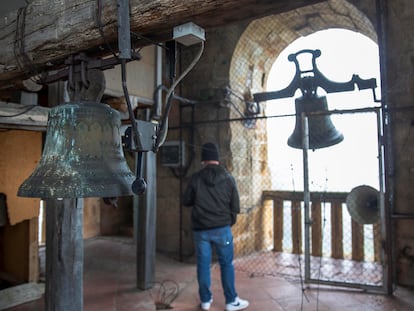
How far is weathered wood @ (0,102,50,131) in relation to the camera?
273cm

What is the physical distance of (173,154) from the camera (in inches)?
198

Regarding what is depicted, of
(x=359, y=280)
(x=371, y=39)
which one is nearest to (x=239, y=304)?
(x=359, y=280)

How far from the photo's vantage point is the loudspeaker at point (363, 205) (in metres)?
3.65

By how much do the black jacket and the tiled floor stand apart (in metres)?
0.85

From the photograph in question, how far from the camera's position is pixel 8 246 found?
14.0 ft

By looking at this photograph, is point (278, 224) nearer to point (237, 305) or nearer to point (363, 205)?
point (363, 205)

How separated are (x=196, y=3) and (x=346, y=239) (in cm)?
470

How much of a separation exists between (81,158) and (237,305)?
2.50 meters

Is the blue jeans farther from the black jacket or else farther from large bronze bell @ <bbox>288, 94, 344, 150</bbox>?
large bronze bell @ <bbox>288, 94, 344, 150</bbox>

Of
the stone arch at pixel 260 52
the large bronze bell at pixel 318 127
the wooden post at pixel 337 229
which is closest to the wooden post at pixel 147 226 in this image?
the stone arch at pixel 260 52

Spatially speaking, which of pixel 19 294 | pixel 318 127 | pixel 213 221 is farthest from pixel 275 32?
pixel 19 294

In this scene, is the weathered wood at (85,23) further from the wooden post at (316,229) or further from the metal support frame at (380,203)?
the wooden post at (316,229)

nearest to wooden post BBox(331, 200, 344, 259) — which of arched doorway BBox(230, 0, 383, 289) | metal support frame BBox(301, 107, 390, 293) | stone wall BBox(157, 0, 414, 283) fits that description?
arched doorway BBox(230, 0, 383, 289)

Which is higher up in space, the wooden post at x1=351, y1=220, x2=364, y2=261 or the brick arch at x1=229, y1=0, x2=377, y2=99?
the brick arch at x1=229, y1=0, x2=377, y2=99
